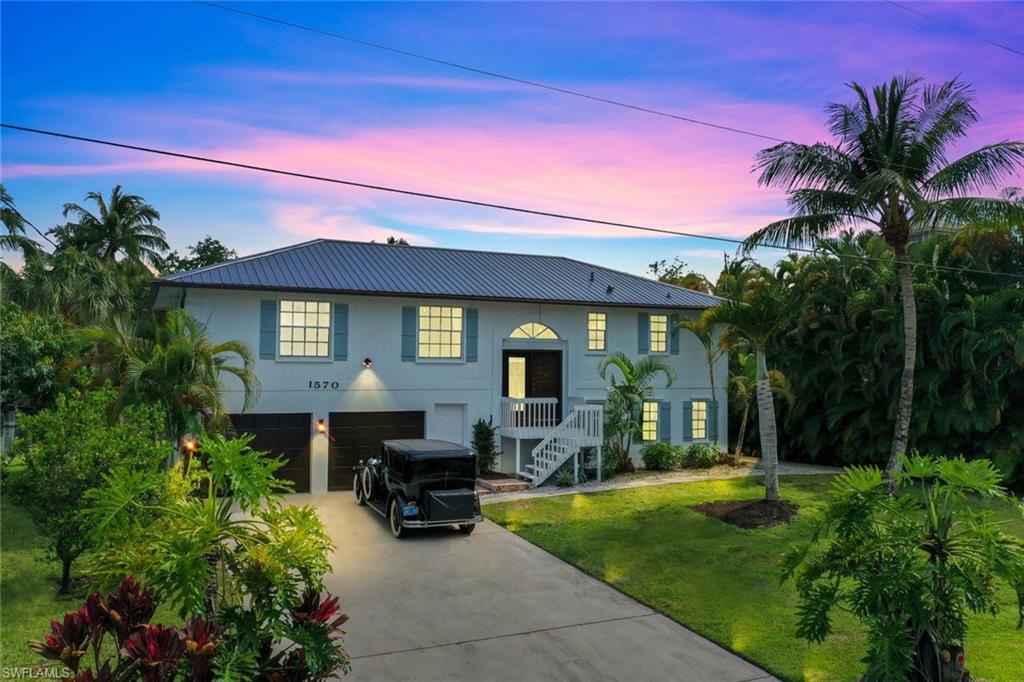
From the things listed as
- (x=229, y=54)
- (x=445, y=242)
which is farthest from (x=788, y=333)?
(x=229, y=54)

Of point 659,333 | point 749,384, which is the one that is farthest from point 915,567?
point 659,333

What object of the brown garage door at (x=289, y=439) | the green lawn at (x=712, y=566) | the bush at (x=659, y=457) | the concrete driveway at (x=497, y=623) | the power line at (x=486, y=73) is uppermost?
the power line at (x=486, y=73)

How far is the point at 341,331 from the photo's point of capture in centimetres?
1764

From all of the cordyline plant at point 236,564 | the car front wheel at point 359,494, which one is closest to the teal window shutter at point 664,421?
the car front wheel at point 359,494

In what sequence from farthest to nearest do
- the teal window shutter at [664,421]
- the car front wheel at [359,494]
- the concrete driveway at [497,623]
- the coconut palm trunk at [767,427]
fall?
the teal window shutter at [664,421] < the car front wheel at [359,494] < the coconut palm trunk at [767,427] < the concrete driveway at [497,623]

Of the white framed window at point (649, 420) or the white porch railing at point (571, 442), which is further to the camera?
the white framed window at point (649, 420)

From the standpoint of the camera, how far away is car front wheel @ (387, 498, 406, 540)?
12.9 m

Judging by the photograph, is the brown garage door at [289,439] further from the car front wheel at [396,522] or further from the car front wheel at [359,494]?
the car front wheel at [396,522]

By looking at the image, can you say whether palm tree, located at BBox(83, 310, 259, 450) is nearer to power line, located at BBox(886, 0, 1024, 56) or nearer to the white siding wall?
the white siding wall

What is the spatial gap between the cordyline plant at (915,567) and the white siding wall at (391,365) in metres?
13.0

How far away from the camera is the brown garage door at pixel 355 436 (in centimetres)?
1764

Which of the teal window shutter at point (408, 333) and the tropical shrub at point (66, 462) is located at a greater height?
the teal window shutter at point (408, 333)

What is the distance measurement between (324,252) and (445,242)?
14.6 feet

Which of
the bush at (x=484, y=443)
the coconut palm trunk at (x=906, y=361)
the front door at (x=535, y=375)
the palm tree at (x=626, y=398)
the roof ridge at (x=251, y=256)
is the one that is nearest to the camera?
the coconut palm trunk at (x=906, y=361)
